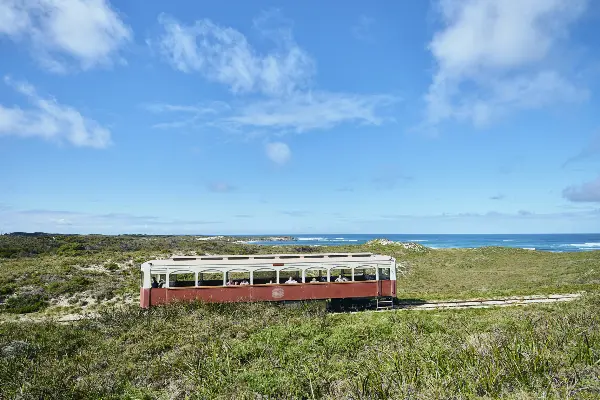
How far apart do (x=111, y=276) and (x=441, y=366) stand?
3090 centimetres

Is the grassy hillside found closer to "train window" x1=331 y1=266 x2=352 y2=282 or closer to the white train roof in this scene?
"train window" x1=331 y1=266 x2=352 y2=282

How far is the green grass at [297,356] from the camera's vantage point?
755 cm

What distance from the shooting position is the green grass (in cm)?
755

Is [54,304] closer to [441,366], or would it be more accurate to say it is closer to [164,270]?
[164,270]

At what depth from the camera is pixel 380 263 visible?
20391 mm

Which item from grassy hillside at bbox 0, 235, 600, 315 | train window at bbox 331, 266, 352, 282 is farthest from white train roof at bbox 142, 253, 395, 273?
grassy hillside at bbox 0, 235, 600, 315

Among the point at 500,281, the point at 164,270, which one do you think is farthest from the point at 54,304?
the point at 500,281

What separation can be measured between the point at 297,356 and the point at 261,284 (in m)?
8.00

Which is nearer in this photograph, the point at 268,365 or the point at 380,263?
the point at 268,365

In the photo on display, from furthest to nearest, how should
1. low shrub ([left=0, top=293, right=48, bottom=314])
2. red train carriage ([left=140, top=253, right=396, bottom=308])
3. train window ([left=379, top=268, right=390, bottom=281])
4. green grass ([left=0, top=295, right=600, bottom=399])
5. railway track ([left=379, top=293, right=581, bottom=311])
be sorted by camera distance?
1. low shrub ([left=0, top=293, right=48, bottom=314])
2. train window ([left=379, top=268, right=390, bottom=281])
3. railway track ([left=379, top=293, right=581, bottom=311])
4. red train carriage ([left=140, top=253, right=396, bottom=308])
5. green grass ([left=0, top=295, right=600, bottom=399])

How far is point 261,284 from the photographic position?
759 inches

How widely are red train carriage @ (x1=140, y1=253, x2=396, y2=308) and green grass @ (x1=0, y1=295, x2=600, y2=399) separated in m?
1.48

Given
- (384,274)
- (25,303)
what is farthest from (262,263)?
(25,303)

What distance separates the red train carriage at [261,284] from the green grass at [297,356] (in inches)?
58.3
